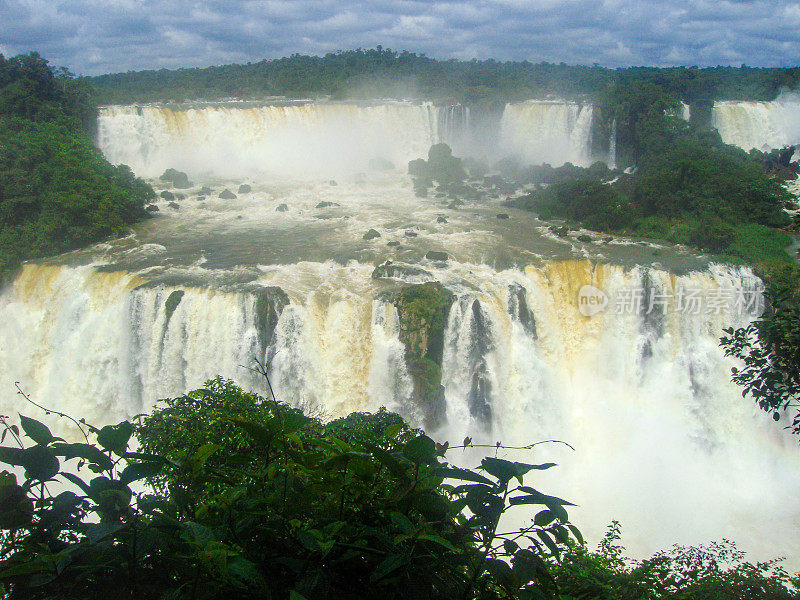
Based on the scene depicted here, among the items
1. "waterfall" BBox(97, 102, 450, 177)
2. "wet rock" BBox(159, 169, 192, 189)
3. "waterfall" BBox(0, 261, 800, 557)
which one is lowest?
"waterfall" BBox(0, 261, 800, 557)

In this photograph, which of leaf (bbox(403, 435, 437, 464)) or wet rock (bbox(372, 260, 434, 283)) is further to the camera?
wet rock (bbox(372, 260, 434, 283))

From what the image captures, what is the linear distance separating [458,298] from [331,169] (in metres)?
20.1

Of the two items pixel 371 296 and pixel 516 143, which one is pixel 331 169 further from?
pixel 371 296

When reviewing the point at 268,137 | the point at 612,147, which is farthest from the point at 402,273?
the point at 612,147

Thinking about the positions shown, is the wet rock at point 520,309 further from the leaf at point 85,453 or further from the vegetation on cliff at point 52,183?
the leaf at point 85,453

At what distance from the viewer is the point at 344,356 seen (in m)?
13.9

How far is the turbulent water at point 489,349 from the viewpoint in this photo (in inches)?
533

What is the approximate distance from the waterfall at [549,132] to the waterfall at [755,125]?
311 inches

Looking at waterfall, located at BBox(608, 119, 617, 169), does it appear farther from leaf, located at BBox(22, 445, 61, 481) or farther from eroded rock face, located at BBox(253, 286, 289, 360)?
leaf, located at BBox(22, 445, 61, 481)

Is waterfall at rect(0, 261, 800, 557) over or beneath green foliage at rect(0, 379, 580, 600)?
beneath

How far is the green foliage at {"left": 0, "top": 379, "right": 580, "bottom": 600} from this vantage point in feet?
5.72

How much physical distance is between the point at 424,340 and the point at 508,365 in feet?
Result: 7.98

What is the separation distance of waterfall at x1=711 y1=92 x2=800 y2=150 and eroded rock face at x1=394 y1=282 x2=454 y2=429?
91.0 ft

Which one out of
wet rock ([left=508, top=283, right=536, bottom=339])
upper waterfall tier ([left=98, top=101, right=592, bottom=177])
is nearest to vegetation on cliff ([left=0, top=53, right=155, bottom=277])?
upper waterfall tier ([left=98, top=101, right=592, bottom=177])
